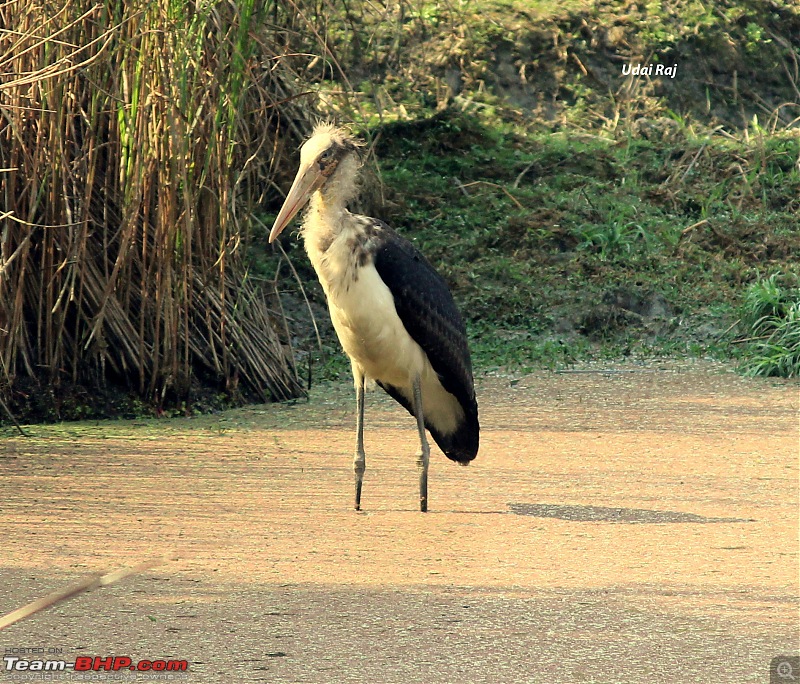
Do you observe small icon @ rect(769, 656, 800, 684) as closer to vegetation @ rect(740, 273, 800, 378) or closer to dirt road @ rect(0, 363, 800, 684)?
dirt road @ rect(0, 363, 800, 684)

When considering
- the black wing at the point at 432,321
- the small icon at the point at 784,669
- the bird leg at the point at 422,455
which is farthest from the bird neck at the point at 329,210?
the small icon at the point at 784,669

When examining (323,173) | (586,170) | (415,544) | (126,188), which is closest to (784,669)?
(415,544)

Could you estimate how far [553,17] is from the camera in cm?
1207

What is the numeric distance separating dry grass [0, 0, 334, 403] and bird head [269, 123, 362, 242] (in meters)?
1.13

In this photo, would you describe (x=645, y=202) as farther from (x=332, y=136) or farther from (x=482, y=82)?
(x=332, y=136)

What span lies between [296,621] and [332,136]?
2144 millimetres

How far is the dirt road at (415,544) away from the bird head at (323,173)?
1014mm

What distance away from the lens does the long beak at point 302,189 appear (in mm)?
4879

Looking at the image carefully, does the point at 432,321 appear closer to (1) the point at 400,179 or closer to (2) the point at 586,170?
(1) the point at 400,179

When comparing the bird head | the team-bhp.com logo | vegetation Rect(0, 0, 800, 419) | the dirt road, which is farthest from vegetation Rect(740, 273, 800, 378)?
the team-bhp.com logo

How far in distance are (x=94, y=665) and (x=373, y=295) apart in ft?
6.59

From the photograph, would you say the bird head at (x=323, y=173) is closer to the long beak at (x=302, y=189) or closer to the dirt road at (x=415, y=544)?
the long beak at (x=302, y=189)

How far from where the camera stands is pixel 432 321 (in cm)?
487

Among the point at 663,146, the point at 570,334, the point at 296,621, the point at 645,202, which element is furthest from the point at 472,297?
the point at 296,621
